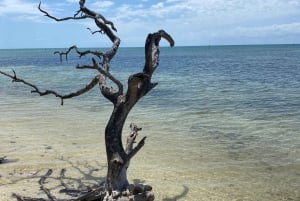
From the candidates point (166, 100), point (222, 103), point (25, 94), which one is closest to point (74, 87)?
point (25, 94)

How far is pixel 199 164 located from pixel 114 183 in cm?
409

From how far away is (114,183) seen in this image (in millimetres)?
6836

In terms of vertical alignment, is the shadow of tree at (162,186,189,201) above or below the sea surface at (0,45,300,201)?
below

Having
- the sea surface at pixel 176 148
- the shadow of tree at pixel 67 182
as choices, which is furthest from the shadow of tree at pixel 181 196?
the shadow of tree at pixel 67 182

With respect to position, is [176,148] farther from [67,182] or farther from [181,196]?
[67,182]

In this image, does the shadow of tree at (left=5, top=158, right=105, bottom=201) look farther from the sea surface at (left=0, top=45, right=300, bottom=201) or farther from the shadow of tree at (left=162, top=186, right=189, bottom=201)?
the shadow of tree at (left=162, top=186, right=189, bottom=201)

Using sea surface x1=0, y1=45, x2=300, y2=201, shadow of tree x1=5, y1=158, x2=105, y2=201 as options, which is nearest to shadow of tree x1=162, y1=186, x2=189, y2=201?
sea surface x1=0, y1=45, x2=300, y2=201

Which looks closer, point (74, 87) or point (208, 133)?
point (208, 133)

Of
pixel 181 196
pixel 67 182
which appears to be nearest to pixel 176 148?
pixel 181 196

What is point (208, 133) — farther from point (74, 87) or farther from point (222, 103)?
point (74, 87)

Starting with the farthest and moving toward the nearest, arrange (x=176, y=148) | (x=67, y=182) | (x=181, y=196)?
(x=176, y=148) → (x=67, y=182) → (x=181, y=196)

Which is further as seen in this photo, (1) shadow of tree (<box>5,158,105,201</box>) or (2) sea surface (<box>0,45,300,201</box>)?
(2) sea surface (<box>0,45,300,201</box>)

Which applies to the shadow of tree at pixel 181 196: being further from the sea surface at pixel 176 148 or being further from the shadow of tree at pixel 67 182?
the shadow of tree at pixel 67 182

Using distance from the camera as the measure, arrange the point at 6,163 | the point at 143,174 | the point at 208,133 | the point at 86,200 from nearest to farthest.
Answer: the point at 86,200
the point at 143,174
the point at 6,163
the point at 208,133
